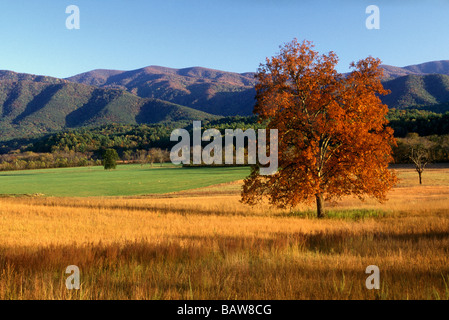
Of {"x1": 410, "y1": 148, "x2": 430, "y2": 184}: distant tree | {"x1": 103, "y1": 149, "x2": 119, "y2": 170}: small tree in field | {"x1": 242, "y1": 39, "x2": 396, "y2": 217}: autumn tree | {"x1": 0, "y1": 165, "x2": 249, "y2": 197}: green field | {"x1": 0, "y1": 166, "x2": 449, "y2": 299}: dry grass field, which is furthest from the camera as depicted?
{"x1": 103, "y1": 149, "x2": 119, "y2": 170}: small tree in field

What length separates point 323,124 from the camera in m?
19.9

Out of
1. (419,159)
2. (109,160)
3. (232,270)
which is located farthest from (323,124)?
(109,160)

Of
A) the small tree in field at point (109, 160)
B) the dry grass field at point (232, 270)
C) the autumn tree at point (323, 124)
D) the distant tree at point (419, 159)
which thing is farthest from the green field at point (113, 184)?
the dry grass field at point (232, 270)

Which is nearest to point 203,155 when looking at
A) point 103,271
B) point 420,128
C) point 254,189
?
point 420,128

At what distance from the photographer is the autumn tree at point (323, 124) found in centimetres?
1994

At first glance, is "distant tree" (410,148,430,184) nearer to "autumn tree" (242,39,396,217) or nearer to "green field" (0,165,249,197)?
"green field" (0,165,249,197)

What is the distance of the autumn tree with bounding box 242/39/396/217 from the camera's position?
19938 mm

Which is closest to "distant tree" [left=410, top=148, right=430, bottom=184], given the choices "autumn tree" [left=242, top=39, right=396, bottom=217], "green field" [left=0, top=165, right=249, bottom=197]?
"green field" [left=0, top=165, right=249, bottom=197]

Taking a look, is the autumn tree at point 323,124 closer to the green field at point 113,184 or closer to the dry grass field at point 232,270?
the dry grass field at point 232,270

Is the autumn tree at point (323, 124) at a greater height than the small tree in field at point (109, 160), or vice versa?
the autumn tree at point (323, 124)

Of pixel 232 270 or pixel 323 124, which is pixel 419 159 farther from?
pixel 232 270
